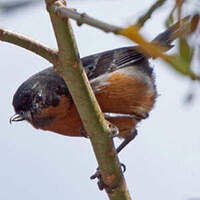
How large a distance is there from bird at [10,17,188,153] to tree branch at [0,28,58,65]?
155 centimetres

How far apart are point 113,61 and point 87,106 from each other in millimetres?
2567

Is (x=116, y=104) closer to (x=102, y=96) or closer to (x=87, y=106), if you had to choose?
(x=102, y=96)

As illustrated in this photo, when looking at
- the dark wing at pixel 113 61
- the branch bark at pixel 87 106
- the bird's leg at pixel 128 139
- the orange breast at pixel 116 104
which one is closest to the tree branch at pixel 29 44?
the branch bark at pixel 87 106

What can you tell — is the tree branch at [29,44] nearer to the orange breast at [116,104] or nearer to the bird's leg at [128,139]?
the orange breast at [116,104]

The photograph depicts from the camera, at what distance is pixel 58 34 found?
243 centimetres

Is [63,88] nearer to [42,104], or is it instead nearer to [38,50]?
[42,104]

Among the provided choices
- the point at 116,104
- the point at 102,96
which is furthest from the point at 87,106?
the point at 116,104

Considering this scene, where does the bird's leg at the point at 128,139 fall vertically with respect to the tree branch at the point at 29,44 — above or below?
below

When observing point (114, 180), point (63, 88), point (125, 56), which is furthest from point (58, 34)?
point (125, 56)

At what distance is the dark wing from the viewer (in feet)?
16.9

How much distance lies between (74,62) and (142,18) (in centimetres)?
144

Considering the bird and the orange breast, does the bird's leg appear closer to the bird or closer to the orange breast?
the bird

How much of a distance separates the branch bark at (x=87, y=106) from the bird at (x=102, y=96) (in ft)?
3.80

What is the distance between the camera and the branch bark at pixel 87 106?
2438mm
